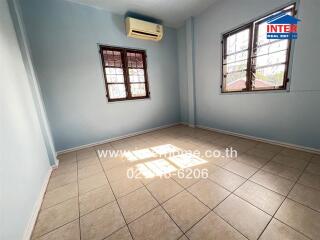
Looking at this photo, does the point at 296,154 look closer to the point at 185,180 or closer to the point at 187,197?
the point at 185,180

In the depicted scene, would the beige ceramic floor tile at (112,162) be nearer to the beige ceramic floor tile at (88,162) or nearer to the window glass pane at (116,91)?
the beige ceramic floor tile at (88,162)

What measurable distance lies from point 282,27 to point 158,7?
2.52 metres

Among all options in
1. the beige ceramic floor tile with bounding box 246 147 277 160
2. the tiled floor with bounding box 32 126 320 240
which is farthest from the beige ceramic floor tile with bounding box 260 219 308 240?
the beige ceramic floor tile with bounding box 246 147 277 160

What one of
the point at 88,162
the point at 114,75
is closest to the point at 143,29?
the point at 114,75

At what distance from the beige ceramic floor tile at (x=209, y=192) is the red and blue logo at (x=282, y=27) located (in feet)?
8.81

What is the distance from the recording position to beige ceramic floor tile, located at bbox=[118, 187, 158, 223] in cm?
135

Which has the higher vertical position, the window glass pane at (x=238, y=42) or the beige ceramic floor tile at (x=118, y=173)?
the window glass pane at (x=238, y=42)

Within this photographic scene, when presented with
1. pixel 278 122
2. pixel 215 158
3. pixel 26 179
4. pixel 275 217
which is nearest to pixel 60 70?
pixel 26 179

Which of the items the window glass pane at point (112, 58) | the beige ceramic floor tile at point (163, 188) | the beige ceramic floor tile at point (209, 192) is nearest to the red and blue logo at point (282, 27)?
the beige ceramic floor tile at point (209, 192)

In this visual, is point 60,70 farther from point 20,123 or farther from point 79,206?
point 79,206

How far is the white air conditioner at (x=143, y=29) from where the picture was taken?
3.18 metres

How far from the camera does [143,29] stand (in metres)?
3.34

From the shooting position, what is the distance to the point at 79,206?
1504mm

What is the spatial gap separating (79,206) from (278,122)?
346cm
